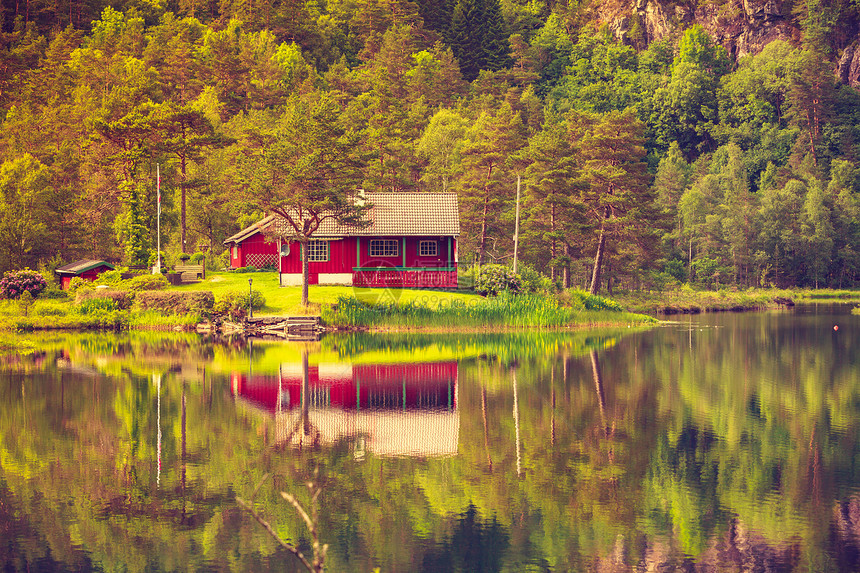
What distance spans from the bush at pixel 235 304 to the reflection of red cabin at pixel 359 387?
15259 millimetres

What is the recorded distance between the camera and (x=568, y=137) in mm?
70250

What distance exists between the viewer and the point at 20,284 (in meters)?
48.8

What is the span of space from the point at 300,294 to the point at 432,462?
32123 millimetres

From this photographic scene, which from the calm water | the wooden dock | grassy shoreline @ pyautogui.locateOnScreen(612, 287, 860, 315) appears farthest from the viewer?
grassy shoreline @ pyautogui.locateOnScreen(612, 287, 860, 315)

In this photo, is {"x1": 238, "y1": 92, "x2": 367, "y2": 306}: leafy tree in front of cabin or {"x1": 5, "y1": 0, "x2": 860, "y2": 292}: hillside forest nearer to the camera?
{"x1": 238, "y1": 92, "x2": 367, "y2": 306}: leafy tree in front of cabin

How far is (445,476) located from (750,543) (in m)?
5.86

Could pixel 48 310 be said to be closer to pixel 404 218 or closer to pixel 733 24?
pixel 404 218

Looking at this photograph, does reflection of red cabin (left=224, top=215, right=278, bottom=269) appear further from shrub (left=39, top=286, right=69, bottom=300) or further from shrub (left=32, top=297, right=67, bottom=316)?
shrub (left=32, top=297, right=67, bottom=316)

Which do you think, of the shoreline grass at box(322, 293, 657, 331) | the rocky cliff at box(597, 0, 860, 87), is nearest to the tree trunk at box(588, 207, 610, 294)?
the shoreline grass at box(322, 293, 657, 331)

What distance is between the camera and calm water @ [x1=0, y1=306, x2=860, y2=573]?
42.9 feet

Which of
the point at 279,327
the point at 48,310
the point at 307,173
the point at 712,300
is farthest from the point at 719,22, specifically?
the point at 48,310

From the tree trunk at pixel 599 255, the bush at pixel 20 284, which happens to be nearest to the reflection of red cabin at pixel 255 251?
the bush at pixel 20 284

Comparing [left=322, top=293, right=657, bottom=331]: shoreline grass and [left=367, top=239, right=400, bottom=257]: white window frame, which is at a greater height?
[left=367, top=239, right=400, bottom=257]: white window frame

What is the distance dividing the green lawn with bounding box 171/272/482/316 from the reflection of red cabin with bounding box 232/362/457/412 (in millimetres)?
15370
